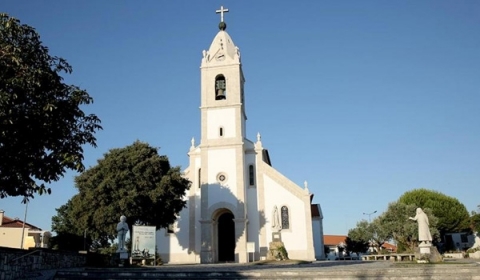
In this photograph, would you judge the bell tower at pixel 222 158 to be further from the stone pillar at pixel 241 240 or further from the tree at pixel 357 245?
the tree at pixel 357 245

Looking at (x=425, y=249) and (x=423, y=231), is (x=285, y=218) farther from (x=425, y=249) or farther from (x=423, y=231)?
(x=425, y=249)

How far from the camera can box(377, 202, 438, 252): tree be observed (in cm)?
4509

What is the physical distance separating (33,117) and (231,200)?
978 inches

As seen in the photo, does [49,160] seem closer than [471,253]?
Yes

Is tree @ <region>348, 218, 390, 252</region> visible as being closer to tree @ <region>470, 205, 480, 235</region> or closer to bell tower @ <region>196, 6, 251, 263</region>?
tree @ <region>470, 205, 480, 235</region>

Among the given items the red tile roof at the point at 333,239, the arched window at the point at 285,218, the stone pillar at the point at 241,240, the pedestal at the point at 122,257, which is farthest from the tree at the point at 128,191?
the red tile roof at the point at 333,239

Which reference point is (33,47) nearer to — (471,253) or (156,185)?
(156,185)

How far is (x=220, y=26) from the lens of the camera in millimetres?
40375

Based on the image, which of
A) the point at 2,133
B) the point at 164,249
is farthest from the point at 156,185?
the point at 2,133

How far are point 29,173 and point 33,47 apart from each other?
3536mm

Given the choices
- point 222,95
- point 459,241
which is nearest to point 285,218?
point 222,95

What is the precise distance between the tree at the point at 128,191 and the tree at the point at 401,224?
93.4ft

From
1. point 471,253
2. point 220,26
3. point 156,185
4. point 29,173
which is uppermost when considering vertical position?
point 220,26

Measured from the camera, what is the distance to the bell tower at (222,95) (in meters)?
36.2
